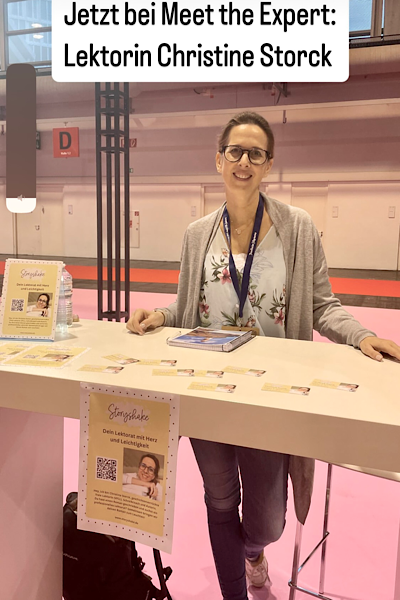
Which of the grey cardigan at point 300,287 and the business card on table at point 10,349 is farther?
the grey cardigan at point 300,287

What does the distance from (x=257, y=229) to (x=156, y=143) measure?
477 inches

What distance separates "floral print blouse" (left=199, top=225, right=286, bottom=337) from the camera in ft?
5.37

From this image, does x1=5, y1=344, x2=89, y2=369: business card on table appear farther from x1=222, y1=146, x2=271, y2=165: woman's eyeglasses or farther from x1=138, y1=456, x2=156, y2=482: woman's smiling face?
x1=222, y1=146, x2=271, y2=165: woman's eyeglasses

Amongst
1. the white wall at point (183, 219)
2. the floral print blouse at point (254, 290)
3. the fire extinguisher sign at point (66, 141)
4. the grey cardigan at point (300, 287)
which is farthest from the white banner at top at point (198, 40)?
the white wall at point (183, 219)

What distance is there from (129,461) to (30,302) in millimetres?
624

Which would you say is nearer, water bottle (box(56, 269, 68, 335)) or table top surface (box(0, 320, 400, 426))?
table top surface (box(0, 320, 400, 426))

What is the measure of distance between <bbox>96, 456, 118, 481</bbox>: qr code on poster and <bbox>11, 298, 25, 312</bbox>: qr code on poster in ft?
1.86

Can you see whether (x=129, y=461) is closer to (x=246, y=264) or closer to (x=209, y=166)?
(x=246, y=264)

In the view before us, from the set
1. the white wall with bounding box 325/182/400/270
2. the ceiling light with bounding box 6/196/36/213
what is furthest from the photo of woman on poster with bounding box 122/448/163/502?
the white wall with bounding box 325/182/400/270

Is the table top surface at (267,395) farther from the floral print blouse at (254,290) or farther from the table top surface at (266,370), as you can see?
the floral print blouse at (254,290)

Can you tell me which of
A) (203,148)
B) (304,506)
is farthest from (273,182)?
(304,506)

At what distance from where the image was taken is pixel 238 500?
60.9 inches

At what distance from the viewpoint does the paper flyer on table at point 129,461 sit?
1.13 meters

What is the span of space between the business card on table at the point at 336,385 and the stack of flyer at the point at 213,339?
31 centimetres
